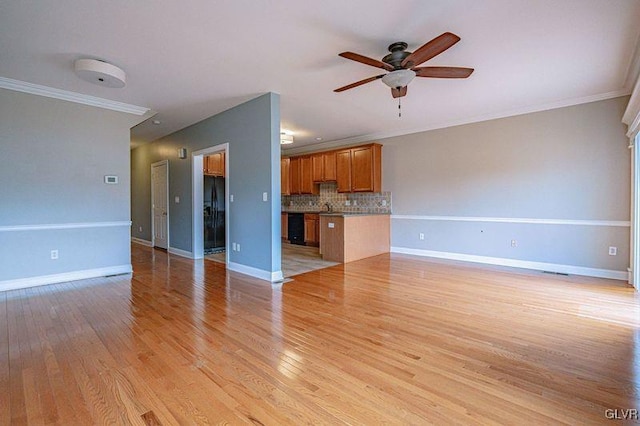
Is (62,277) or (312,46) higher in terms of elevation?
(312,46)

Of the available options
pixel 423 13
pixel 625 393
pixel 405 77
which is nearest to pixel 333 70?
pixel 405 77

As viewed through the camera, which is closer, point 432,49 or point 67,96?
point 432,49

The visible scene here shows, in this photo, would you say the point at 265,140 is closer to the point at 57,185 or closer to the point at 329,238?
the point at 329,238

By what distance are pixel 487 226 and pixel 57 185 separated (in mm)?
6633

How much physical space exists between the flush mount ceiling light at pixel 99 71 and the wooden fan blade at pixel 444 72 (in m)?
3.09

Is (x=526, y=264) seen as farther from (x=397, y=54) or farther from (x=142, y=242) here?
(x=142, y=242)

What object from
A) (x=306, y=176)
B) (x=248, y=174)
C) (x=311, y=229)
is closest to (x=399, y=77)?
(x=248, y=174)

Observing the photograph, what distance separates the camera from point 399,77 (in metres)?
2.77

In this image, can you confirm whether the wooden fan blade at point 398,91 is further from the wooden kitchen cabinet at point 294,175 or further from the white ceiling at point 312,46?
the wooden kitchen cabinet at point 294,175

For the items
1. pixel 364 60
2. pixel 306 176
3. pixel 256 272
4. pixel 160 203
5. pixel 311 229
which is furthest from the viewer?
pixel 306 176

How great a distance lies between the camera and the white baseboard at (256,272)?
4.12 metres

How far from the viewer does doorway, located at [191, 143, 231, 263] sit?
18.7ft

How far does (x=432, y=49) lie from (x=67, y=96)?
4663 mm

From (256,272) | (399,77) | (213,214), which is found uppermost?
(399,77)
